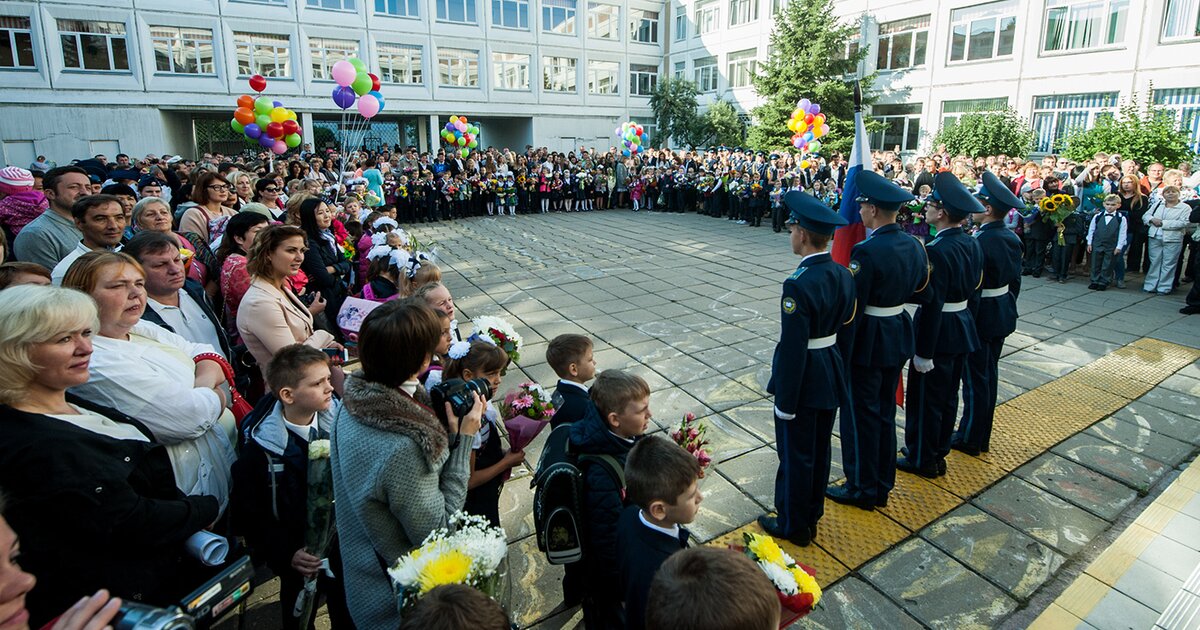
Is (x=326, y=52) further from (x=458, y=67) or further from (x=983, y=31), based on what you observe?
(x=983, y=31)

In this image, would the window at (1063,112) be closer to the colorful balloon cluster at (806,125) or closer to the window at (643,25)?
the colorful balloon cluster at (806,125)

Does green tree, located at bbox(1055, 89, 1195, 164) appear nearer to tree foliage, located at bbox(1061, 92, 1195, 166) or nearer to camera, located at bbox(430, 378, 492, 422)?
tree foliage, located at bbox(1061, 92, 1195, 166)

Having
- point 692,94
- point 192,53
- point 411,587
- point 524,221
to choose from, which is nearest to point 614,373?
point 411,587

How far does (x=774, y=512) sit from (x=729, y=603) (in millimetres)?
2262

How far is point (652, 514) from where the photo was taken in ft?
6.20

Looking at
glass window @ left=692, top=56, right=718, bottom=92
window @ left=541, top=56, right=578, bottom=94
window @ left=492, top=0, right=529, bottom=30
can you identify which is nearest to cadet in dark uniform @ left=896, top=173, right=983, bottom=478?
window @ left=492, top=0, right=529, bottom=30

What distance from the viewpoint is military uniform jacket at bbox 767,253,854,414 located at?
2902 millimetres

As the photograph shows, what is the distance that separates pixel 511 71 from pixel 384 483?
2862 cm

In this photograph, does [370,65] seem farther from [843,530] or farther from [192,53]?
[843,530]

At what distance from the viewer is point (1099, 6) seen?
54.1ft

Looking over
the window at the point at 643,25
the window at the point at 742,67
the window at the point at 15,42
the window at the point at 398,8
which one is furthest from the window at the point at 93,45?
the window at the point at 742,67

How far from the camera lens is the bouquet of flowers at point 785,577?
174cm

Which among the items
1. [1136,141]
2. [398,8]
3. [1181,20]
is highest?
[398,8]

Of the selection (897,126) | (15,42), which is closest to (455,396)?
(897,126)
